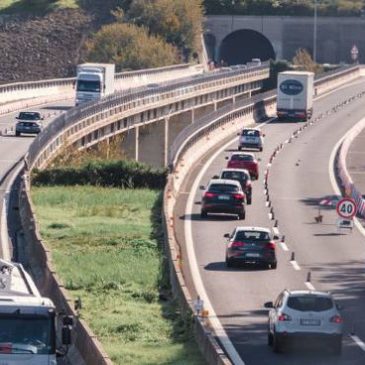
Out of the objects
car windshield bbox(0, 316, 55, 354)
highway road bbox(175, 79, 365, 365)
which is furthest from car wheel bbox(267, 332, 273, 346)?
car windshield bbox(0, 316, 55, 354)

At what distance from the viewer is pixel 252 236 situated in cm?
4716

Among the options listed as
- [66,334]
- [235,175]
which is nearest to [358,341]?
[66,334]

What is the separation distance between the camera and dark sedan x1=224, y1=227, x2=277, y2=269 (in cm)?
4706

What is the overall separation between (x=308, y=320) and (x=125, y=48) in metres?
137

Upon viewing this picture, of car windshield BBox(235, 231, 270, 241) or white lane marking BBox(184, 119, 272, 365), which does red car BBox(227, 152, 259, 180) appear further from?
car windshield BBox(235, 231, 270, 241)

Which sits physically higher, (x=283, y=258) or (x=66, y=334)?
(x=66, y=334)

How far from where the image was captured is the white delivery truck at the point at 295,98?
118000 millimetres

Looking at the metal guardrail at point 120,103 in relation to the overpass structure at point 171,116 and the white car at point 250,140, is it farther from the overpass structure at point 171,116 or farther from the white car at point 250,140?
the white car at point 250,140

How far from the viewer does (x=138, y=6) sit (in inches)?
7244

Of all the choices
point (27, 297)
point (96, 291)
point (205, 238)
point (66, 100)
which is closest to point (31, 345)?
point (27, 297)

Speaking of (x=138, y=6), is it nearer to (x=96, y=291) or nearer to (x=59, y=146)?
(x=59, y=146)

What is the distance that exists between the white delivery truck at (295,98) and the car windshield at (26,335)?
93584 millimetres

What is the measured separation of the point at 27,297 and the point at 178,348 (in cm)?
885

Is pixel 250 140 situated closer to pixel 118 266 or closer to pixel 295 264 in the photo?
pixel 295 264
